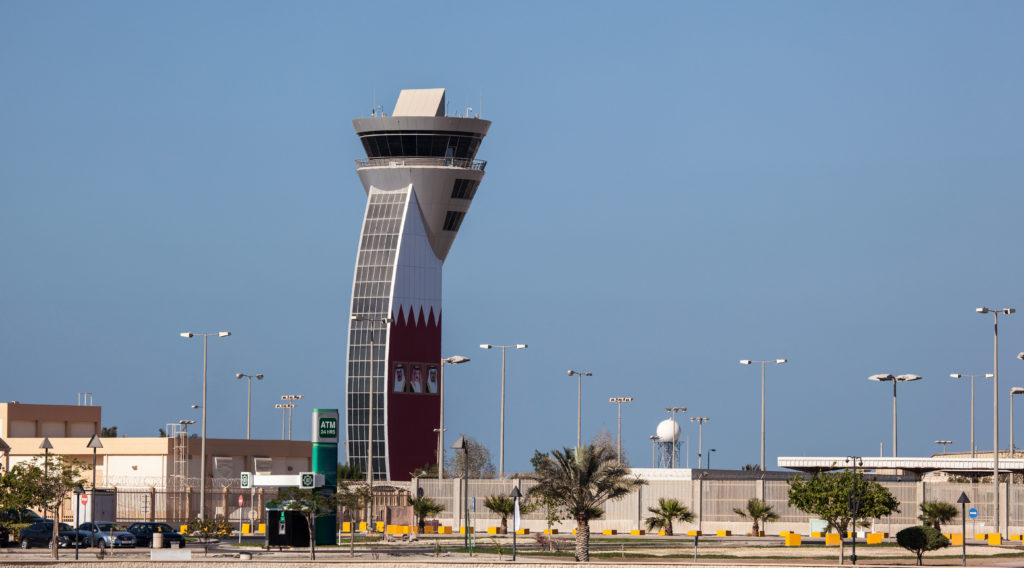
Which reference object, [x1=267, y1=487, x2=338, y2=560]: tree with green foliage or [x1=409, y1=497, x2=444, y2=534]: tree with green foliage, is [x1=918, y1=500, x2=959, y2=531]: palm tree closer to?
[x1=409, y1=497, x2=444, y2=534]: tree with green foliage

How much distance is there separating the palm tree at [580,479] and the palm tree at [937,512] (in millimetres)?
25915

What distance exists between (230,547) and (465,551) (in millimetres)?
10171

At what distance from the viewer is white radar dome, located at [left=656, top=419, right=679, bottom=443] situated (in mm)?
132750

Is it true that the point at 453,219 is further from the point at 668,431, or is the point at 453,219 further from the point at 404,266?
the point at 668,431

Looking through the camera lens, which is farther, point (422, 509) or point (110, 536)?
point (422, 509)

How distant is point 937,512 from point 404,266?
195 ft

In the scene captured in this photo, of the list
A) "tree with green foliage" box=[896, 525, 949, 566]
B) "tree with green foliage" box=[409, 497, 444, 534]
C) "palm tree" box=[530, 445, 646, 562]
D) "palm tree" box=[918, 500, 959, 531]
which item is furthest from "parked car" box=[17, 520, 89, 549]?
"palm tree" box=[918, 500, 959, 531]

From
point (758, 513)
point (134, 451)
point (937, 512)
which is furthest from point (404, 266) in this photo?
point (937, 512)

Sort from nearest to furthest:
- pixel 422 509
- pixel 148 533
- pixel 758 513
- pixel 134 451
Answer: pixel 148 533, pixel 758 513, pixel 422 509, pixel 134 451

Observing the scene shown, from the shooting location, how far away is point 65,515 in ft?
289

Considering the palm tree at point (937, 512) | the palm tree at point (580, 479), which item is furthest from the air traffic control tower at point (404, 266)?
the palm tree at point (580, 479)

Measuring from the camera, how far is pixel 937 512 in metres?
80.2

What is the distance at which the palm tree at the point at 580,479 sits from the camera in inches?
2333

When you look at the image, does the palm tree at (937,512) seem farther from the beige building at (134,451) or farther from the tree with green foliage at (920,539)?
the beige building at (134,451)
